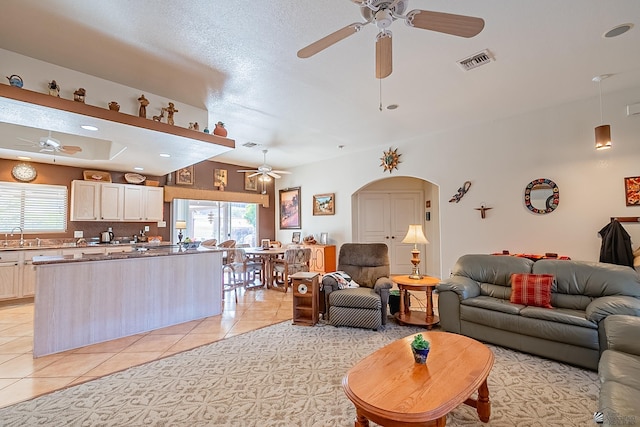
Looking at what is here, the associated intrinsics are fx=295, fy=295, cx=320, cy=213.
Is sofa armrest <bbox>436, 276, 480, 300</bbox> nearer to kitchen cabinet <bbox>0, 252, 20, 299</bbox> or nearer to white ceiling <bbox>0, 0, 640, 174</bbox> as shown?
white ceiling <bbox>0, 0, 640, 174</bbox>

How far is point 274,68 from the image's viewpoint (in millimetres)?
3098

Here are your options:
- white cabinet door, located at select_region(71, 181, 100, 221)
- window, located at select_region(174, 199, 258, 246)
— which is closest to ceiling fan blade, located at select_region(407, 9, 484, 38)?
white cabinet door, located at select_region(71, 181, 100, 221)

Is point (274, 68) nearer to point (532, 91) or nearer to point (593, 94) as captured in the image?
point (532, 91)

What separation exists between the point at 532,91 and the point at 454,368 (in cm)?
364

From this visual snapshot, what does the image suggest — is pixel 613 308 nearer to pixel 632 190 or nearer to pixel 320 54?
pixel 632 190

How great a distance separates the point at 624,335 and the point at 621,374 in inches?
21.3

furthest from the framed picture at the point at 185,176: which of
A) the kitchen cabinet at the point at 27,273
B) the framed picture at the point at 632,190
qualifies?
the framed picture at the point at 632,190

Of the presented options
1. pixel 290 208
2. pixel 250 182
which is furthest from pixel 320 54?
pixel 250 182

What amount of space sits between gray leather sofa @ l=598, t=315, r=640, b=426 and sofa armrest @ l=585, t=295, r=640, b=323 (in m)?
0.14

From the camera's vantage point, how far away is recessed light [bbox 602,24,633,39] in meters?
2.48

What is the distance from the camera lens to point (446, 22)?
1744 mm

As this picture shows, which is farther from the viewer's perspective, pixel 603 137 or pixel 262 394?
pixel 603 137

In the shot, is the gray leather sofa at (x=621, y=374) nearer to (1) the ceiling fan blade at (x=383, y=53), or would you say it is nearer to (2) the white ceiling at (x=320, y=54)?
(1) the ceiling fan blade at (x=383, y=53)

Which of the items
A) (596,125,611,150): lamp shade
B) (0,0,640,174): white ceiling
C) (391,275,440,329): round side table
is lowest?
(391,275,440,329): round side table
